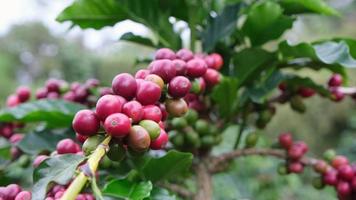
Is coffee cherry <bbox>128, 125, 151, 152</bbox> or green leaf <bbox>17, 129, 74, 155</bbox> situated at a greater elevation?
coffee cherry <bbox>128, 125, 151, 152</bbox>

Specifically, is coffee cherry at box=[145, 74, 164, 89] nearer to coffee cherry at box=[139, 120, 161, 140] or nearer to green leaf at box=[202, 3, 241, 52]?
coffee cherry at box=[139, 120, 161, 140]

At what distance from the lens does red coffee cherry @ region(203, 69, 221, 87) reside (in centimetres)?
75

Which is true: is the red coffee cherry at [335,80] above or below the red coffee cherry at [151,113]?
below

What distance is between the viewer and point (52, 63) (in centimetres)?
1026

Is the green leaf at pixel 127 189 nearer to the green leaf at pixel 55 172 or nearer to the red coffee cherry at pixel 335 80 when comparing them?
the green leaf at pixel 55 172

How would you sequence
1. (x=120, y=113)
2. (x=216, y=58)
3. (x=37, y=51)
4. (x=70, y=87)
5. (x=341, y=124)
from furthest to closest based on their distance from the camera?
(x=37, y=51), (x=341, y=124), (x=70, y=87), (x=216, y=58), (x=120, y=113)

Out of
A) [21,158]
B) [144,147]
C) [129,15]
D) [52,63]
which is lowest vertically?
[52,63]

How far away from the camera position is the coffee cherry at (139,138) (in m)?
0.48

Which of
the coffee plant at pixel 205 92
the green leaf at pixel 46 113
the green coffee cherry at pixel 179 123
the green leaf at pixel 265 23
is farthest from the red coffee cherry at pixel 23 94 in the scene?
the green leaf at pixel 265 23

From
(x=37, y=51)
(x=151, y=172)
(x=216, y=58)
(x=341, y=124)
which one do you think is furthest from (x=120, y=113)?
(x=37, y=51)

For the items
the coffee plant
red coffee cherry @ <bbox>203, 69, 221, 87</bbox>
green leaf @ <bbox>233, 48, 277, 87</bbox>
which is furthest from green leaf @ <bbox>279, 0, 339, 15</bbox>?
red coffee cherry @ <bbox>203, 69, 221, 87</bbox>

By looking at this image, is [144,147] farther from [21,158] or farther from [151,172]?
[21,158]

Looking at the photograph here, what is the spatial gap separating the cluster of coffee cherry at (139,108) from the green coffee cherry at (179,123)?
0.22 m

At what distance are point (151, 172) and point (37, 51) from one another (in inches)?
428
